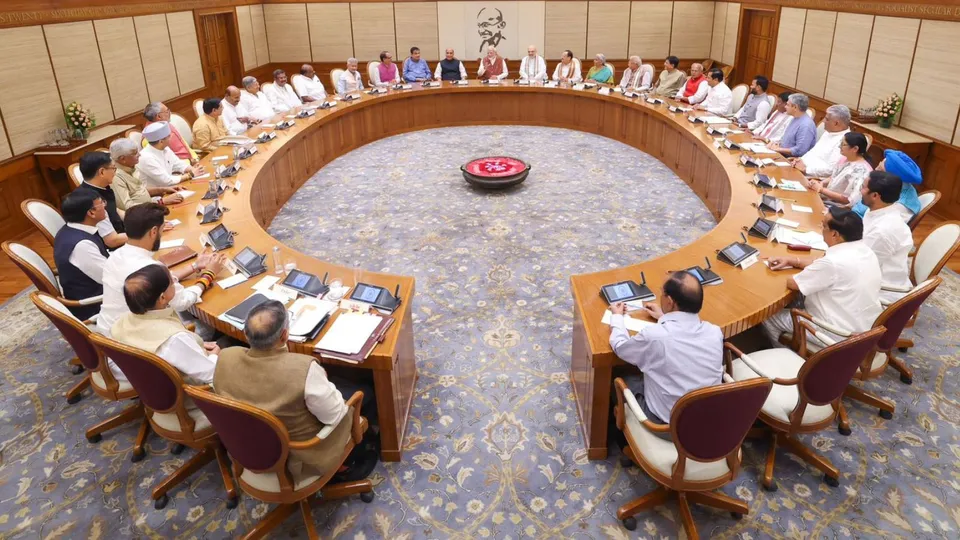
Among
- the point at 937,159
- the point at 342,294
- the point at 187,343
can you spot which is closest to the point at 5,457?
the point at 187,343

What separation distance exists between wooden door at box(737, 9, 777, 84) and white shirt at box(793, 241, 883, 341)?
780 cm

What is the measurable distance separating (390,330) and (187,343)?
0.92 meters

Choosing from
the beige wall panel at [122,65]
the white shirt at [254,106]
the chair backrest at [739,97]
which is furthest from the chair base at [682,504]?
the beige wall panel at [122,65]

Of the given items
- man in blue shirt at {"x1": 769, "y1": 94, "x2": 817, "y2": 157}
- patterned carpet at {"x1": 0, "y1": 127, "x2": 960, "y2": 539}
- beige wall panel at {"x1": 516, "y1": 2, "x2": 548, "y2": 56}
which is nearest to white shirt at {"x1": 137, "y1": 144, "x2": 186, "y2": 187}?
patterned carpet at {"x1": 0, "y1": 127, "x2": 960, "y2": 539}

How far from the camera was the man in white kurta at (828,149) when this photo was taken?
16.9ft

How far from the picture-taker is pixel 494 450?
3158 millimetres

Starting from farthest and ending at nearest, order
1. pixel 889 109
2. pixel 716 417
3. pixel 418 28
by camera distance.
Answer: pixel 418 28
pixel 889 109
pixel 716 417

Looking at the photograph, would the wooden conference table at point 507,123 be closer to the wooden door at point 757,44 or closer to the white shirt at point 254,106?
the white shirt at point 254,106

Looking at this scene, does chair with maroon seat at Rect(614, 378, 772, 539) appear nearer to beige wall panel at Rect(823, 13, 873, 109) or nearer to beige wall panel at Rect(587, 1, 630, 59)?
beige wall panel at Rect(823, 13, 873, 109)

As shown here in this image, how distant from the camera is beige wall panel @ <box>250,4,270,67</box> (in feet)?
38.4

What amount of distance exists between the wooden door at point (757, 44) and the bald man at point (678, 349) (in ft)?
28.8

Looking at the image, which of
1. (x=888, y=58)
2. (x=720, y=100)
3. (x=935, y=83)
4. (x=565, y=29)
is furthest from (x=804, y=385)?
(x=565, y=29)

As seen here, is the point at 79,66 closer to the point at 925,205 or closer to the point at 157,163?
the point at 157,163

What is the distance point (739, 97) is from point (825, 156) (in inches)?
119
